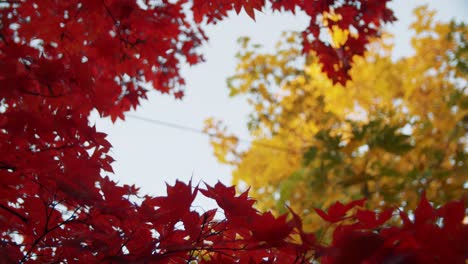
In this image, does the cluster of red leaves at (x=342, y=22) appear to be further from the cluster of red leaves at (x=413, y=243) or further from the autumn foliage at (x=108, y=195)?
the cluster of red leaves at (x=413, y=243)

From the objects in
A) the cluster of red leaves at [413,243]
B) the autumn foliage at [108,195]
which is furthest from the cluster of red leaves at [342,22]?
the cluster of red leaves at [413,243]

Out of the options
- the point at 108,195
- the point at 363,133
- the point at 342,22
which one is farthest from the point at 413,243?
the point at 363,133

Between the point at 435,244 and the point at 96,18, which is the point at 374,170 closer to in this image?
the point at 96,18

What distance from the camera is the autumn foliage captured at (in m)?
0.92

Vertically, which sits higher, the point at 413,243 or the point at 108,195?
the point at 108,195

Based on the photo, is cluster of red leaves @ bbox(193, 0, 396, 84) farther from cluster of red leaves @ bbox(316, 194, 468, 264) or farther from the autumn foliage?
cluster of red leaves @ bbox(316, 194, 468, 264)

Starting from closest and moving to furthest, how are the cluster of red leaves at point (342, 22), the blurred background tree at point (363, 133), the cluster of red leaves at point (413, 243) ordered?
the cluster of red leaves at point (413, 243) → the cluster of red leaves at point (342, 22) → the blurred background tree at point (363, 133)

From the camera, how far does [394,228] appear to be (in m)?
0.91

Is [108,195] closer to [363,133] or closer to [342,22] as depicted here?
[342,22]

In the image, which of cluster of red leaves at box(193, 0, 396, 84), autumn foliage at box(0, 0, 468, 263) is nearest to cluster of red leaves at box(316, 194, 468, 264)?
autumn foliage at box(0, 0, 468, 263)

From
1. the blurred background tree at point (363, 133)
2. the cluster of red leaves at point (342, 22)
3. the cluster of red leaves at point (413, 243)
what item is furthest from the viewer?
the blurred background tree at point (363, 133)

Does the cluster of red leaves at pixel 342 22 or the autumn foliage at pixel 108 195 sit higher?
the cluster of red leaves at pixel 342 22

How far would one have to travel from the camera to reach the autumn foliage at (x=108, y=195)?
36.1 inches

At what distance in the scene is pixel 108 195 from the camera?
1.25 meters
